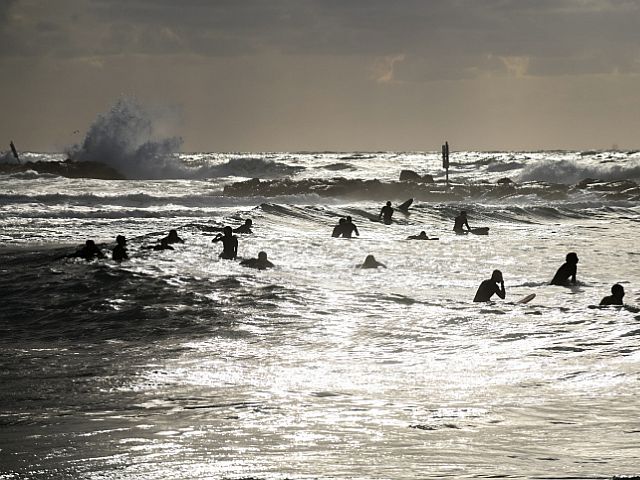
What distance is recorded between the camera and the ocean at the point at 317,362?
7.22 metres

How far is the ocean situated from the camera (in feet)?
23.7

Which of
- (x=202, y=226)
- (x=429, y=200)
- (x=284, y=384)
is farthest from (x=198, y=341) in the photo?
(x=429, y=200)

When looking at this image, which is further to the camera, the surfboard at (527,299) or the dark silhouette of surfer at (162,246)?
the dark silhouette of surfer at (162,246)

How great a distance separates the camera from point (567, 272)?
1833cm

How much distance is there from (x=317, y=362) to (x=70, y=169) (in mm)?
58808

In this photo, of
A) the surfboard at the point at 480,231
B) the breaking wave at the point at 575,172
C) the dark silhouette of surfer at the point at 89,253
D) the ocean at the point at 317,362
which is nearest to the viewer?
Answer: the ocean at the point at 317,362

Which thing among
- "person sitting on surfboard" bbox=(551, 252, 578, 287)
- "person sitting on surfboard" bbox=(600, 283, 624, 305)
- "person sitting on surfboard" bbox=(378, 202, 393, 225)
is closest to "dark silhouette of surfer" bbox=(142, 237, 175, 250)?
"person sitting on surfboard" bbox=(551, 252, 578, 287)

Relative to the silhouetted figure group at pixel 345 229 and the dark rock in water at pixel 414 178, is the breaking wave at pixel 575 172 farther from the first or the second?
the silhouetted figure group at pixel 345 229

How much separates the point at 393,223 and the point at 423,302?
18245mm

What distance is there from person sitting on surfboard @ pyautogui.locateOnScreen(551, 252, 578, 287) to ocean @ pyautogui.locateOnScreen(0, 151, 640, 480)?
A: 0.28 metres

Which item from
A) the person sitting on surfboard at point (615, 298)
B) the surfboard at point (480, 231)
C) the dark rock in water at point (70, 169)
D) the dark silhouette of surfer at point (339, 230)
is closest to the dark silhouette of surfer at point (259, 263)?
the person sitting on surfboard at point (615, 298)

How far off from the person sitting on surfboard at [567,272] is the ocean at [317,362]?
0.28 metres

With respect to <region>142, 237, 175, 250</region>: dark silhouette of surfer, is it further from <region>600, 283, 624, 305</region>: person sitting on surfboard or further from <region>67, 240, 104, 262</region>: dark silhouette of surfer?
<region>600, 283, 624, 305</region>: person sitting on surfboard

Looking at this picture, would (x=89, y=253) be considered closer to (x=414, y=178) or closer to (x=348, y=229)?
(x=348, y=229)
